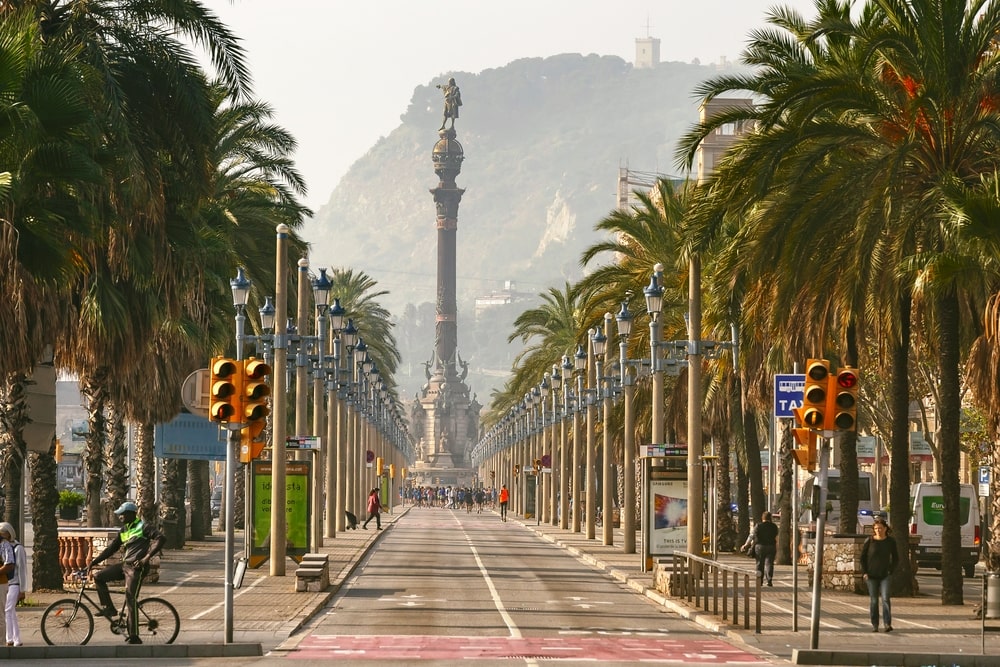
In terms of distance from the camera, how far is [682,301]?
52.7 metres

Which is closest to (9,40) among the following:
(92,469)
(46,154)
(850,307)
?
(46,154)

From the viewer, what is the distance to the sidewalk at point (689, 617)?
22.4 m

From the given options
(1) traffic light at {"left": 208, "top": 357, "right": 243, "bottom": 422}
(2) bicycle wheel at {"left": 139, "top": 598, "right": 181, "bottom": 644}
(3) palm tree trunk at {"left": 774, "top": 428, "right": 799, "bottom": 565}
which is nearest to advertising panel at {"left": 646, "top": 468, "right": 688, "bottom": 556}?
(3) palm tree trunk at {"left": 774, "top": 428, "right": 799, "bottom": 565}

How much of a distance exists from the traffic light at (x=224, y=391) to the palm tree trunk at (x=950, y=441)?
14.5 m

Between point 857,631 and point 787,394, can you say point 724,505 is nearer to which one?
point 857,631

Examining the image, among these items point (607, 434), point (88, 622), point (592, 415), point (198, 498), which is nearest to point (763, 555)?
point (88, 622)

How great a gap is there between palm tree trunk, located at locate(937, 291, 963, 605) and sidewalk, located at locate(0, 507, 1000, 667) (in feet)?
2.36

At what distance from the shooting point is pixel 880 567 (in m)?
26.8

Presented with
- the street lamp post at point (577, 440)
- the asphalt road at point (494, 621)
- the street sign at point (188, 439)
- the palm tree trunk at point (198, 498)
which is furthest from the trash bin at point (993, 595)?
the street lamp post at point (577, 440)

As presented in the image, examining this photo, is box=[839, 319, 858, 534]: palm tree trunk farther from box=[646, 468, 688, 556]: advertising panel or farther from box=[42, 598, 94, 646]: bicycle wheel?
box=[42, 598, 94, 646]: bicycle wheel

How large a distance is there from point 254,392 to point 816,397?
25.3ft

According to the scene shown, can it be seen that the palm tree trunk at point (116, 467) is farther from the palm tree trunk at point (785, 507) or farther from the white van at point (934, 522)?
the white van at point (934, 522)

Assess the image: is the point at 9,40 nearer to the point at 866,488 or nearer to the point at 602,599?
Answer: the point at 602,599

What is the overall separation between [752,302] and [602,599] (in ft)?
23.6
